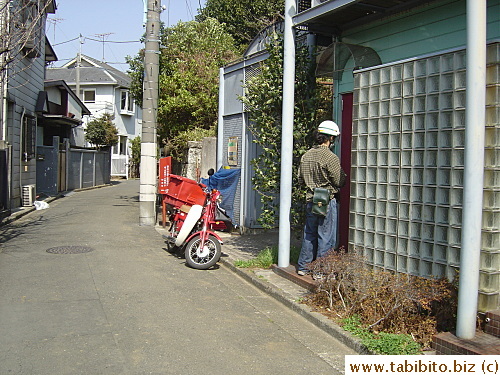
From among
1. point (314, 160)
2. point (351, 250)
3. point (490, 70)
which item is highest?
point (490, 70)

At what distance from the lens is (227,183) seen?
11625 mm

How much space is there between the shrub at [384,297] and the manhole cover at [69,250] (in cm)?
513

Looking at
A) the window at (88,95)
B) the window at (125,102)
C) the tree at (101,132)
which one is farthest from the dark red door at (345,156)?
the window at (125,102)

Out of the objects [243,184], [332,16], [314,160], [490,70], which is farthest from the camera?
[243,184]

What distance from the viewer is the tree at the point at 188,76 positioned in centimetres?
1641

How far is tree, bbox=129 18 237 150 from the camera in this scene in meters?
16.4

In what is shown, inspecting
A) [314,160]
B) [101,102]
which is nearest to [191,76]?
[314,160]

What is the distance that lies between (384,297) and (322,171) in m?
2.07

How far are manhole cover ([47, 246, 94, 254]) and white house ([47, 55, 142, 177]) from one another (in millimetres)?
28929

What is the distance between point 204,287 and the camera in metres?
7.15

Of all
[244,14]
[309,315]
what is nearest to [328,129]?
[309,315]

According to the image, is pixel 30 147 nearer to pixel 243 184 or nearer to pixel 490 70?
pixel 243 184

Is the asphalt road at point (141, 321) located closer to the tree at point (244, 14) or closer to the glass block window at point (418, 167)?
the glass block window at point (418, 167)

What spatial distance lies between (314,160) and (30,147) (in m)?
14.1
